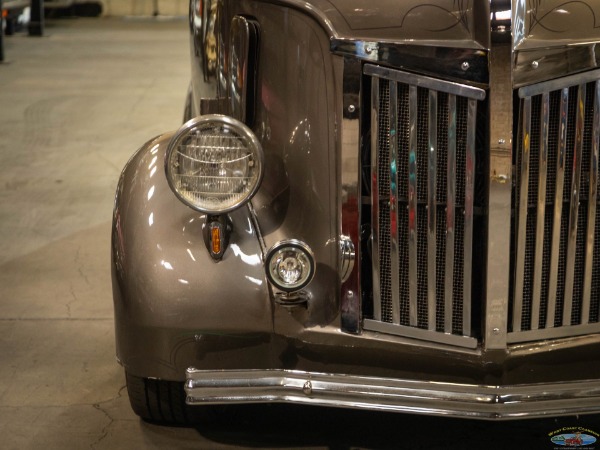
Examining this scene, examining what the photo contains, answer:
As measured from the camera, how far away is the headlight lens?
286cm

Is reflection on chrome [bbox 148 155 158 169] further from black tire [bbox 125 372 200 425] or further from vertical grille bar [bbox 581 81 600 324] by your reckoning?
vertical grille bar [bbox 581 81 600 324]

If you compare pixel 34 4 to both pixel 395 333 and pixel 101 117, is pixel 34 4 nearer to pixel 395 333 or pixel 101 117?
pixel 101 117

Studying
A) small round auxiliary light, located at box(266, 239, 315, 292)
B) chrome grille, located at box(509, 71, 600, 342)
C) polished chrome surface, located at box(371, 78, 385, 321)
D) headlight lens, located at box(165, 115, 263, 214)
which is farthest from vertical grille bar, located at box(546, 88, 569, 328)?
headlight lens, located at box(165, 115, 263, 214)

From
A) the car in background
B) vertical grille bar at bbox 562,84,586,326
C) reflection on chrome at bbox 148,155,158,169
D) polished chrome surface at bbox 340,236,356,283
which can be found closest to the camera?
vertical grille bar at bbox 562,84,586,326

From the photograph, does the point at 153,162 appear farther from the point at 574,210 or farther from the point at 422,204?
the point at 574,210

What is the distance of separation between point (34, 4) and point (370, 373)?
42.7ft

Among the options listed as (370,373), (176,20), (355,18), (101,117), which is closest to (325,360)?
(370,373)

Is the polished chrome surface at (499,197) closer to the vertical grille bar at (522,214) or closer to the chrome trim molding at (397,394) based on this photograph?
the vertical grille bar at (522,214)

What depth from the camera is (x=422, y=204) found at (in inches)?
115

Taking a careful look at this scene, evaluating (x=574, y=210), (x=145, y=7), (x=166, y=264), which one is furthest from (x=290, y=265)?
(x=145, y=7)

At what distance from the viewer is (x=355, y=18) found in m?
2.82

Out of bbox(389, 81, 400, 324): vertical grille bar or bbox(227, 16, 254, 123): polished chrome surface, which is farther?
bbox(227, 16, 254, 123): polished chrome surface

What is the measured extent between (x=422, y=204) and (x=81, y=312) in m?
2.15

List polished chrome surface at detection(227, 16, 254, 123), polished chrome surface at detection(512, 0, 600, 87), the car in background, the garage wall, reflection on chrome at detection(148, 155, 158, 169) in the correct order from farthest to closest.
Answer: the garage wall, the car in background, reflection on chrome at detection(148, 155, 158, 169), polished chrome surface at detection(227, 16, 254, 123), polished chrome surface at detection(512, 0, 600, 87)
